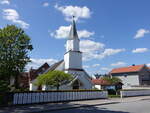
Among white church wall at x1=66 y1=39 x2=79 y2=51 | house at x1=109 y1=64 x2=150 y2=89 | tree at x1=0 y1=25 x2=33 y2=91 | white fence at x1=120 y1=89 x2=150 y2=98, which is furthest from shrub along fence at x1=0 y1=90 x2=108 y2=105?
house at x1=109 y1=64 x2=150 y2=89

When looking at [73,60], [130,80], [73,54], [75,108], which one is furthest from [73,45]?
[75,108]

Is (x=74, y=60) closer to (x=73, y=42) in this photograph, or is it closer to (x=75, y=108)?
(x=73, y=42)

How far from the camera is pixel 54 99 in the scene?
56.6 ft

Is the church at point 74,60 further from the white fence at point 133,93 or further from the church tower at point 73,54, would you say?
the white fence at point 133,93

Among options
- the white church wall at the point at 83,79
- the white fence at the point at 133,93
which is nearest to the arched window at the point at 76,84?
the white church wall at the point at 83,79

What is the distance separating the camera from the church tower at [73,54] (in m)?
37.2

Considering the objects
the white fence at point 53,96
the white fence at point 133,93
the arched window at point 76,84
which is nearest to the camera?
the white fence at point 53,96

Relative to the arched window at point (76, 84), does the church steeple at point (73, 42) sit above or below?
above

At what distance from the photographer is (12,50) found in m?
14.6

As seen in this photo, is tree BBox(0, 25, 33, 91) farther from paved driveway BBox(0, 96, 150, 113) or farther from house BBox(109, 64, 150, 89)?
house BBox(109, 64, 150, 89)

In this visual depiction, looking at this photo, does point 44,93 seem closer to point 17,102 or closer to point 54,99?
point 54,99

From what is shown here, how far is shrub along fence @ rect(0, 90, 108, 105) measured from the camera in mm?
14359

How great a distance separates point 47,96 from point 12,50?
5.58 meters

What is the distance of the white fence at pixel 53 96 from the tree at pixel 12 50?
6.59 ft
